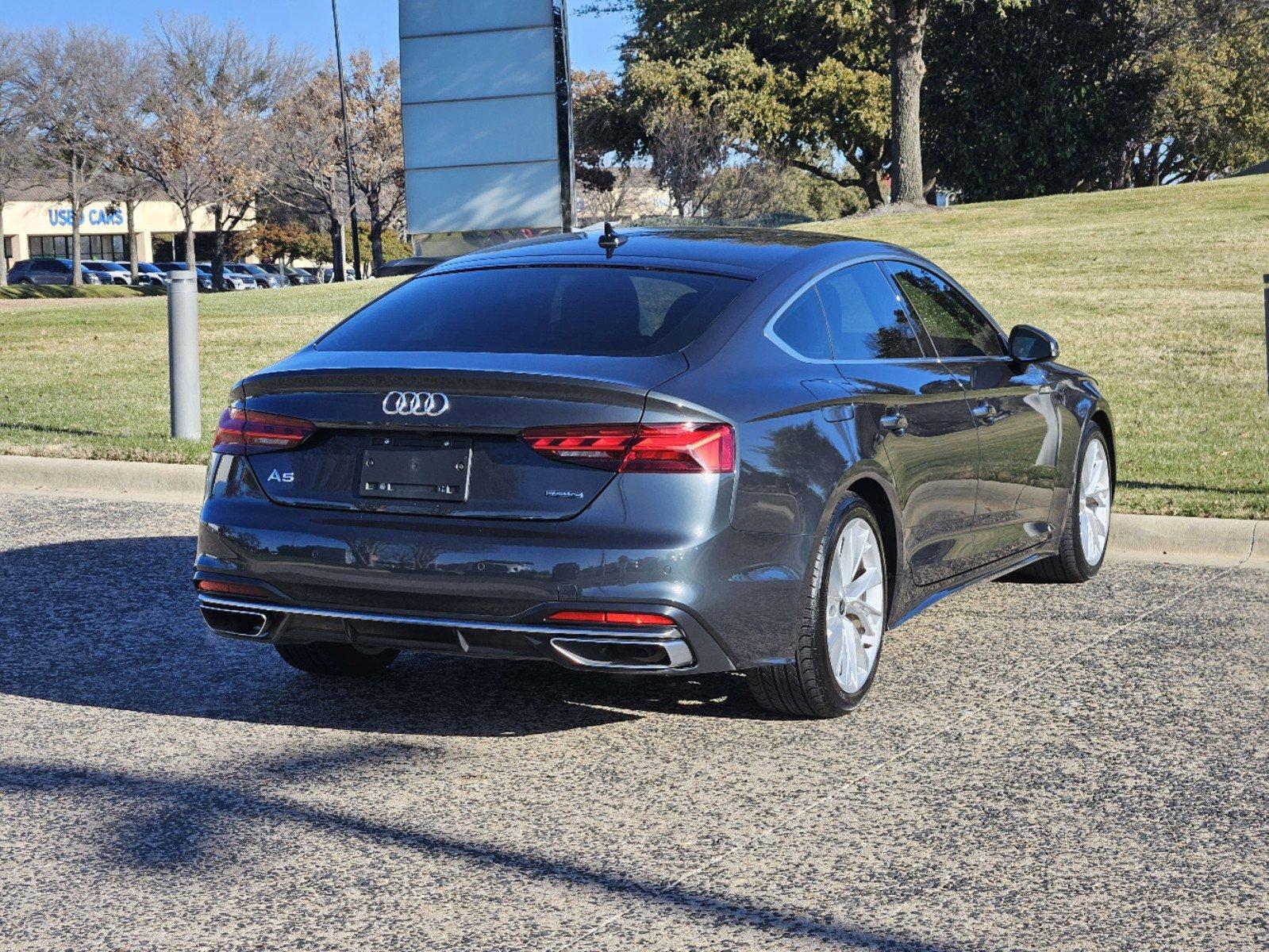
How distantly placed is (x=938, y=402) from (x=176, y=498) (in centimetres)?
570

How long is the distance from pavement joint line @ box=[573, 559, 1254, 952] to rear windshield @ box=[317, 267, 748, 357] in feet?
4.61

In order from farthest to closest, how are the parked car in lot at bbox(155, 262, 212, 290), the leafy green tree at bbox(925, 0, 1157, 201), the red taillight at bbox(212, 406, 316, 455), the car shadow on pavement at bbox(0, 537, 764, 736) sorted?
the parked car in lot at bbox(155, 262, 212, 290) → the leafy green tree at bbox(925, 0, 1157, 201) → the car shadow on pavement at bbox(0, 537, 764, 736) → the red taillight at bbox(212, 406, 316, 455)

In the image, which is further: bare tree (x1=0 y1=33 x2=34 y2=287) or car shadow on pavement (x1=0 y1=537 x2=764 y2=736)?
bare tree (x1=0 y1=33 x2=34 y2=287)

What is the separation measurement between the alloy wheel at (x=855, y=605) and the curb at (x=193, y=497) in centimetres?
332

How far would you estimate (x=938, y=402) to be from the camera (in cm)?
585

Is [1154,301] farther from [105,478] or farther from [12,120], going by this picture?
[12,120]

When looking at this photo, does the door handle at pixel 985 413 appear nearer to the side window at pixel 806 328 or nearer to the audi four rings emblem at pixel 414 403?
the side window at pixel 806 328

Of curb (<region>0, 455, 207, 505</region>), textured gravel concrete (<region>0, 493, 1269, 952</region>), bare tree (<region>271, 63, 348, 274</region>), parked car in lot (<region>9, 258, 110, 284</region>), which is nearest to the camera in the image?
textured gravel concrete (<region>0, 493, 1269, 952</region>)

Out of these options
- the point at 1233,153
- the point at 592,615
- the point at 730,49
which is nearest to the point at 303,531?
the point at 592,615

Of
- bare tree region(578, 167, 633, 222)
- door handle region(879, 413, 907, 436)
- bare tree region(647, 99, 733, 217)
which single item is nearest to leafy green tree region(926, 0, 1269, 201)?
bare tree region(647, 99, 733, 217)

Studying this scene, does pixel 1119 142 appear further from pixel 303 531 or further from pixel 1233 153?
pixel 303 531

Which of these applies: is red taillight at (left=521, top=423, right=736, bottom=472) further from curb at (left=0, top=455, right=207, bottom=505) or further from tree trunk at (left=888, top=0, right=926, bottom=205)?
tree trunk at (left=888, top=0, right=926, bottom=205)

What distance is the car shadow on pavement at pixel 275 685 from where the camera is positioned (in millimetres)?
5277

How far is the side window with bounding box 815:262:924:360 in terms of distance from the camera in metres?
5.51
